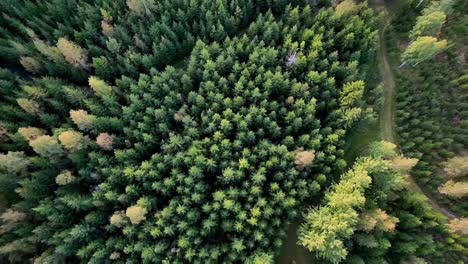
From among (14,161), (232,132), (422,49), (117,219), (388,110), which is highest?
(14,161)

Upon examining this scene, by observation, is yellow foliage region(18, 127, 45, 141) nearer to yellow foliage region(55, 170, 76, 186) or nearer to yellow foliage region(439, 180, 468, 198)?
yellow foliage region(55, 170, 76, 186)

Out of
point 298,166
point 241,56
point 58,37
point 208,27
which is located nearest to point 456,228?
point 298,166

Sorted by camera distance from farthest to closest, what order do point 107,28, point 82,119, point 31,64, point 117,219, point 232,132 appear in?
point 31,64
point 107,28
point 232,132
point 82,119
point 117,219

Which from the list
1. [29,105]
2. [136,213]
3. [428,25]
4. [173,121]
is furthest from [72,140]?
[428,25]

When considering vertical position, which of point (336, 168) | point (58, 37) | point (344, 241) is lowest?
point (344, 241)

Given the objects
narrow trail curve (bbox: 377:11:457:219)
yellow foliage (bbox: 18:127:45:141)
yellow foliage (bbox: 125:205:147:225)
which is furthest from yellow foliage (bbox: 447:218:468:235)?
yellow foliage (bbox: 18:127:45:141)

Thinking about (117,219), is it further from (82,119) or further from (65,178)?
(82,119)

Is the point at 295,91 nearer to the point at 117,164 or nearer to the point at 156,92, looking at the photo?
the point at 156,92
